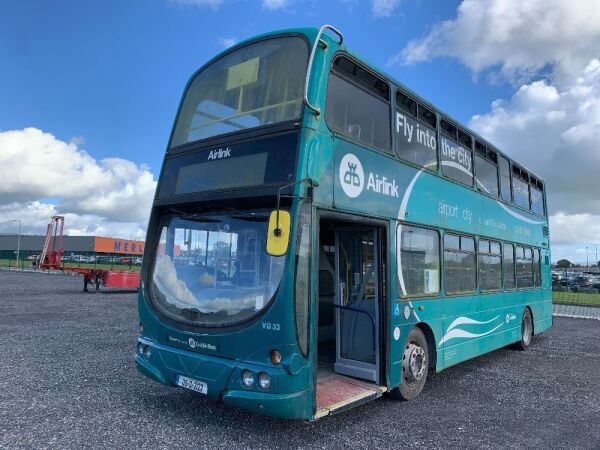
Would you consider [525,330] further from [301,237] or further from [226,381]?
[226,381]

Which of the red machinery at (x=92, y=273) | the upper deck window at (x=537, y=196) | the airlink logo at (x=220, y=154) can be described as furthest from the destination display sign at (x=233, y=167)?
the red machinery at (x=92, y=273)

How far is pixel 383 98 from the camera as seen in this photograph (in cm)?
617

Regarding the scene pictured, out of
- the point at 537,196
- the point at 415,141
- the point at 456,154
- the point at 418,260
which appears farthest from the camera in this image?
the point at 537,196

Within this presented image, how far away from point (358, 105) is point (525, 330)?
8102mm

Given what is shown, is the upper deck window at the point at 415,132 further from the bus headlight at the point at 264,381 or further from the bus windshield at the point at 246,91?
the bus headlight at the point at 264,381

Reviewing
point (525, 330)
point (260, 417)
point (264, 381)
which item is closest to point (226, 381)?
point (264, 381)

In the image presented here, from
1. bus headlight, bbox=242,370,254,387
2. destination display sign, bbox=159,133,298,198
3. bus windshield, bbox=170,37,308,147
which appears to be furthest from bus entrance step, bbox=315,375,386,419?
bus windshield, bbox=170,37,308,147

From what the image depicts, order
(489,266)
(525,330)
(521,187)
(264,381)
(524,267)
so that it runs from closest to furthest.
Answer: (264,381) → (489,266) → (524,267) → (525,330) → (521,187)

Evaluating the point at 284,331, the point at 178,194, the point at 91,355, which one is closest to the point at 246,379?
the point at 284,331

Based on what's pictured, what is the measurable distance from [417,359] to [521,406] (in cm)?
156

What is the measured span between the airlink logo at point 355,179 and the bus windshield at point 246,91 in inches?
33.4

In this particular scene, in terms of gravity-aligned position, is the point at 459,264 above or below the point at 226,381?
above

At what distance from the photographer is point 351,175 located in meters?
5.27

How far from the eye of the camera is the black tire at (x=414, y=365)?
6.11m
